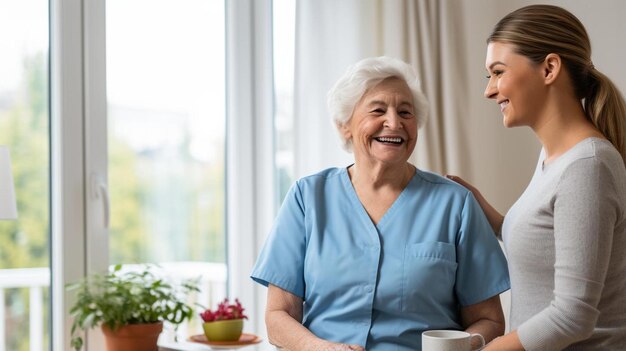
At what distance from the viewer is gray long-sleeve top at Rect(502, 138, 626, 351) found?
1.44m

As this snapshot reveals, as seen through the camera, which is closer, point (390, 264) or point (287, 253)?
point (390, 264)

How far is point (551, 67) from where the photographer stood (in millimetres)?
1565

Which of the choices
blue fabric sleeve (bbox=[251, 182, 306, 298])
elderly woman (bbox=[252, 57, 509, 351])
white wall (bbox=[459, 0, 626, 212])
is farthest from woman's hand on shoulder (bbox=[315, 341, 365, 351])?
white wall (bbox=[459, 0, 626, 212])

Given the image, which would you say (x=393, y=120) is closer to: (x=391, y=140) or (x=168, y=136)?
(x=391, y=140)

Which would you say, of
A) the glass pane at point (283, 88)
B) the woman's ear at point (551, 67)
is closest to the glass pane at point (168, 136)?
the glass pane at point (283, 88)

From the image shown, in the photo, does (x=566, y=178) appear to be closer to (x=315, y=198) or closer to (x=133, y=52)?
(x=315, y=198)

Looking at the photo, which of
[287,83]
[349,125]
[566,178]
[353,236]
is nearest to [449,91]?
[287,83]

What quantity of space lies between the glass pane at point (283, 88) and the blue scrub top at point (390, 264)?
125 centimetres

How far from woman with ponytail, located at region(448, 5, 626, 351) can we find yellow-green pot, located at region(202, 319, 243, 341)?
1.14m

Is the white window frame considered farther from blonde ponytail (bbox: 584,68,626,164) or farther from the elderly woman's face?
blonde ponytail (bbox: 584,68,626,164)

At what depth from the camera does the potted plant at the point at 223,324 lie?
8.35ft

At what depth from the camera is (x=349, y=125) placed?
82.3 inches

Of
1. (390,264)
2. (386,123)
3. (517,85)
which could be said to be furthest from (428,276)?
(517,85)

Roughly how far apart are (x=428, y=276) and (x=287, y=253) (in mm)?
388
